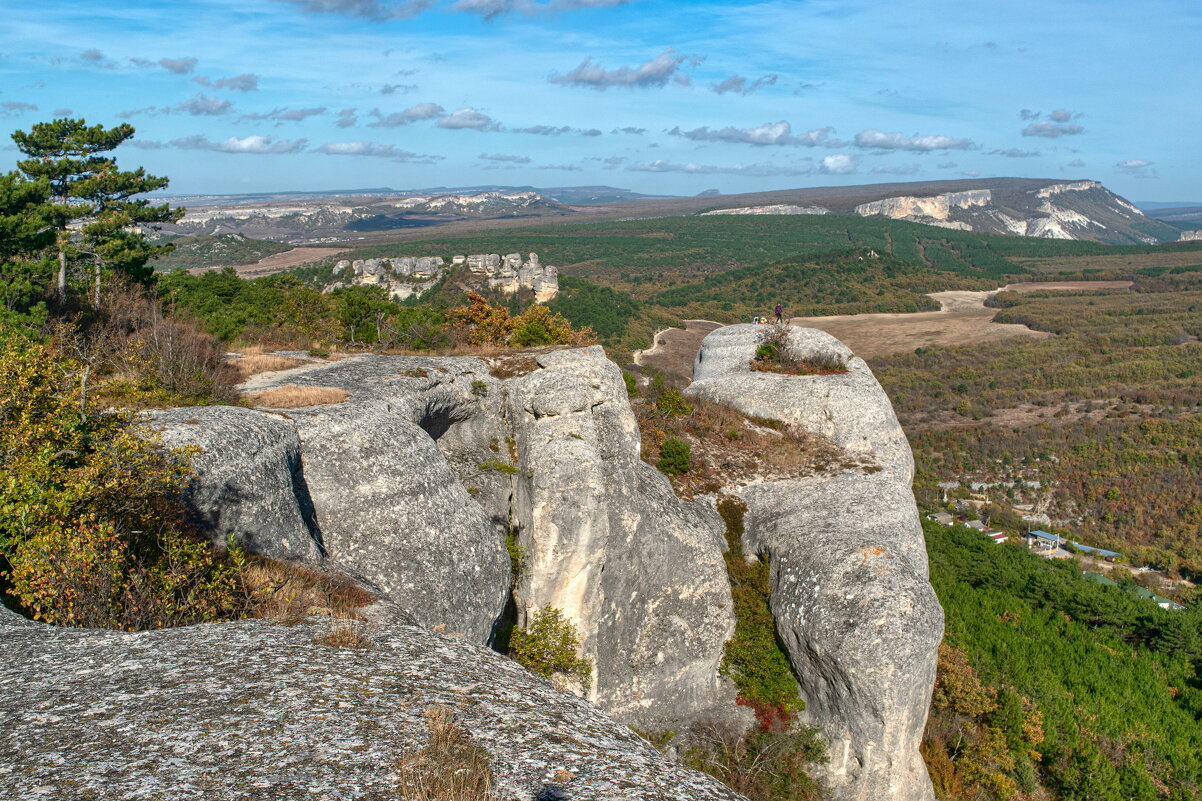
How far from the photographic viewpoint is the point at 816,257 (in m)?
135

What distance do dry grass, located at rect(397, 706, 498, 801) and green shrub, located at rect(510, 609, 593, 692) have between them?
12337mm

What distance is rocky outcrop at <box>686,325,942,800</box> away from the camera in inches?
701

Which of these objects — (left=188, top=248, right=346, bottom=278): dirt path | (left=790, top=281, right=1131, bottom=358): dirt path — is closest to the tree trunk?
(left=188, top=248, right=346, bottom=278): dirt path

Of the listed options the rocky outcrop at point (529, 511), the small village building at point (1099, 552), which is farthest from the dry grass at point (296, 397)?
the small village building at point (1099, 552)

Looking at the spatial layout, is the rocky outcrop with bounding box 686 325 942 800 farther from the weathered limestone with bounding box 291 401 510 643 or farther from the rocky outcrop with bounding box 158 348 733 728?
the weathered limestone with bounding box 291 401 510 643

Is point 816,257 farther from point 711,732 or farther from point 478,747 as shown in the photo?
point 478,747

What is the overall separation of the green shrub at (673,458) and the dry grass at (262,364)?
11257mm

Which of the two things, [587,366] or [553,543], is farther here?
[587,366]

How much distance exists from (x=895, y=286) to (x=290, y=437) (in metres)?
124

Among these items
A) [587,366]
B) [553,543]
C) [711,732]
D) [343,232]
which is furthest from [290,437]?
[343,232]

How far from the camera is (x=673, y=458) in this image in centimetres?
2373

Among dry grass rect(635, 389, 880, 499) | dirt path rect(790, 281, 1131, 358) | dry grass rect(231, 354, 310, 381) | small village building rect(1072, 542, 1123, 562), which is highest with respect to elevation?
dry grass rect(231, 354, 310, 381)

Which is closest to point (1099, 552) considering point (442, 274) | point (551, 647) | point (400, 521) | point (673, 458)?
point (673, 458)

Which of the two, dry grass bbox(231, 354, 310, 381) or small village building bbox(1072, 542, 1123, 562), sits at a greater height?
dry grass bbox(231, 354, 310, 381)
